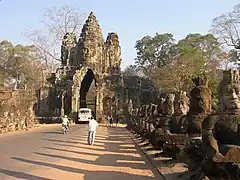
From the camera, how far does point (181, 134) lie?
11.5 metres

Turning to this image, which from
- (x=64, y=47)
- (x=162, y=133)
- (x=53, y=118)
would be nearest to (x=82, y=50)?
(x=64, y=47)

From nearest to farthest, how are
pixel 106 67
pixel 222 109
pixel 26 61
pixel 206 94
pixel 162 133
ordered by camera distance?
1. pixel 222 109
2. pixel 206 94
3. pixel 162 133
4. pixel 106 67
5. pixel 26 61

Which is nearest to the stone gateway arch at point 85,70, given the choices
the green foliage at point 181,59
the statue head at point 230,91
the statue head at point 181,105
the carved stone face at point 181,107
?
the green foliage at point 181,59

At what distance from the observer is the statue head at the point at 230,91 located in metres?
7.29

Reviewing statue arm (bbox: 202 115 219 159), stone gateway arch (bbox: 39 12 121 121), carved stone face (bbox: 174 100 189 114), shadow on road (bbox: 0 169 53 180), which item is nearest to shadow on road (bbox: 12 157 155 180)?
shadow on road (bbox: 0 169 53 180)

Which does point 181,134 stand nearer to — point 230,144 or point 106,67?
point 230,144

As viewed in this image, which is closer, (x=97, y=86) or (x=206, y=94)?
(x=206, y=94)

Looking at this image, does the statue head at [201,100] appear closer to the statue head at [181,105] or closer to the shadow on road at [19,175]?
the statue head at [181,105]

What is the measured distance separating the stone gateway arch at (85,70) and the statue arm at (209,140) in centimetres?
5537

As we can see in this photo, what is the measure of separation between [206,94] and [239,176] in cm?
356

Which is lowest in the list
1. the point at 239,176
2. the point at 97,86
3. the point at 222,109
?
the point at 239,176

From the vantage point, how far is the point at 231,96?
7.32 m

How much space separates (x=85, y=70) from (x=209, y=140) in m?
57.9

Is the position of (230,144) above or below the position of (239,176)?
above
